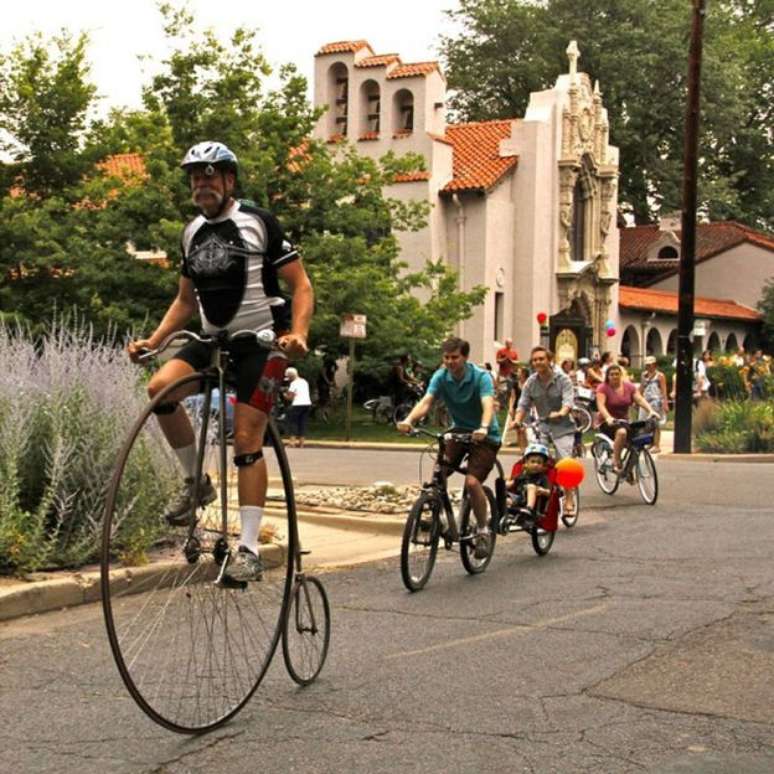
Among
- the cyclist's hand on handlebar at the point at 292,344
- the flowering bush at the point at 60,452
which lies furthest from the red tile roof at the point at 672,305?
the cyclist's hand on handlebar at the point at 292,344

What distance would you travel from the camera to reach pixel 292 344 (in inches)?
221

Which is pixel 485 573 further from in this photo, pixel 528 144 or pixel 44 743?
pixel 528 144

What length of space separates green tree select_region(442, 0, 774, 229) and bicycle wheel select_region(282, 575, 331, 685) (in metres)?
57.3

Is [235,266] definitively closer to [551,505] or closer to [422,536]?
[422,536]

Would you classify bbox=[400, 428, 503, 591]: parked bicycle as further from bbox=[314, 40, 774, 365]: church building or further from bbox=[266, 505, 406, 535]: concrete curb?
bbox=[314, 40, 774, 365]: church building

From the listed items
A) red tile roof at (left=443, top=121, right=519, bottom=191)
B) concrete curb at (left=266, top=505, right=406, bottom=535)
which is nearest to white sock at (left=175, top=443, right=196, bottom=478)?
concrete curb at (left=266, top=505, right=406, bottom=535)

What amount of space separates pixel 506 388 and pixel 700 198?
3457cm

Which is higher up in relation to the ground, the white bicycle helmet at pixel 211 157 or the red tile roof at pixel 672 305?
the red tile roof at pixel 672 305

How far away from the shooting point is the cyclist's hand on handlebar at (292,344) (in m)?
5.61

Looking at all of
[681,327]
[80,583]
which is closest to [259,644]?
[80,583]

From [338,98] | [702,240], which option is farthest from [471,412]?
[702,240]

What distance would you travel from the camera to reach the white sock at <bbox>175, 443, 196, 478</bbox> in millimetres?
5555

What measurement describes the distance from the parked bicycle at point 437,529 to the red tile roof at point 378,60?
3519 cm

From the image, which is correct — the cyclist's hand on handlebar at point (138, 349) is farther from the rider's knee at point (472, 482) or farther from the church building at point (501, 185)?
the church building at point (501, 185)
